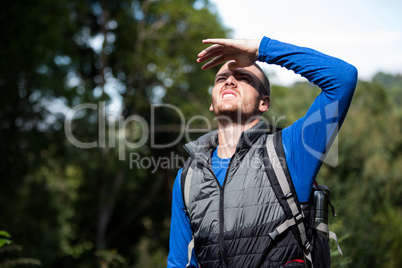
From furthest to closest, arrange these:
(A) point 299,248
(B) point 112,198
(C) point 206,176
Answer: (B) point 112,198 → (C) point 206,176 → (A) point 299,248

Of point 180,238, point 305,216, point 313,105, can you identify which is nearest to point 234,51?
point 313,105

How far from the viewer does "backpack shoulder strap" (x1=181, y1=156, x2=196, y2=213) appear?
7.95ft

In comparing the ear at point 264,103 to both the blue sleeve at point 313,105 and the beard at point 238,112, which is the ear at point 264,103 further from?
the blue sleeve at point 313,105

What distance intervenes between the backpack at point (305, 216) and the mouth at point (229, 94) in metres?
0.45

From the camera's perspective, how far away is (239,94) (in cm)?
249

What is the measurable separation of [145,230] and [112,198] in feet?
9.36

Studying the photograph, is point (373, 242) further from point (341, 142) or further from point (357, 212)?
point (341, 142)

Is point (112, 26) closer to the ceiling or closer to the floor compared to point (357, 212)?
closer to the ceiling

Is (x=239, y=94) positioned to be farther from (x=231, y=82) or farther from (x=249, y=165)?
(x=249, y=165)

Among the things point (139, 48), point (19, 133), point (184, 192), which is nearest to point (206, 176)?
point (184, 192)

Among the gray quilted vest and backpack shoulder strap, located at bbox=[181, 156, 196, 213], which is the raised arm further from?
backpack shoulder strap, located at bbox=[181, 156, 196, 213]

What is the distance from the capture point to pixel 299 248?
6.95 ft

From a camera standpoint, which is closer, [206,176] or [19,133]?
[206,176]

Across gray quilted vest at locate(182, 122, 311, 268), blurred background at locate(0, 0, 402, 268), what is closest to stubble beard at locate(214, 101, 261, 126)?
gray quilted vest at locate(182, 122, 311, 268)
